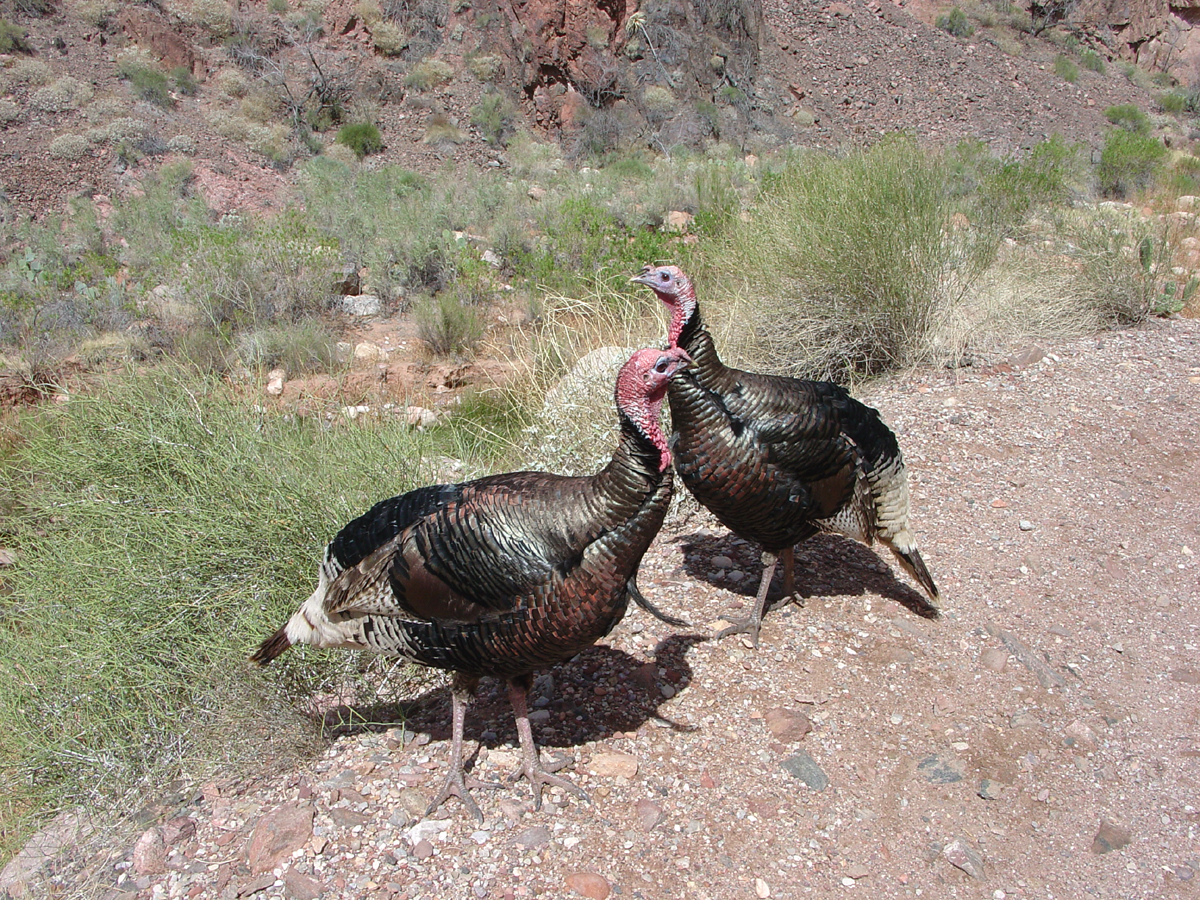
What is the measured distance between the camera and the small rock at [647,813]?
289 centimetres

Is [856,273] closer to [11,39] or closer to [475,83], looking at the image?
[475,83]

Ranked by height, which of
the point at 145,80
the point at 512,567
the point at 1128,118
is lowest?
the point at 1128,118

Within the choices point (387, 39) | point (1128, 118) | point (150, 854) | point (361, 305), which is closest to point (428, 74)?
point (387, 39)

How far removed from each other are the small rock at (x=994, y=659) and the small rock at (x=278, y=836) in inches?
116

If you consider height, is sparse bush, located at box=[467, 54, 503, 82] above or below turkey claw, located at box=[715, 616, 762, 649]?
above

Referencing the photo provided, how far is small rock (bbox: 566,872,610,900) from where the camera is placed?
8.60ft

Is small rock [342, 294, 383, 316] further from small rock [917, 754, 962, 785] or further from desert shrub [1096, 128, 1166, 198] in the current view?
desert shrub [1096, 128, 1166, 198]

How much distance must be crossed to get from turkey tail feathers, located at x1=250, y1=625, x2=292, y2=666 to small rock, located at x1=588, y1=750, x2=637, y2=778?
1279 millimetres

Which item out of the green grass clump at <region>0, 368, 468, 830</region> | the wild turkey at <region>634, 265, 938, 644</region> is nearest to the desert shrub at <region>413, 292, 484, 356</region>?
the green grass clump at <region>0, 368, 468, 830</region>

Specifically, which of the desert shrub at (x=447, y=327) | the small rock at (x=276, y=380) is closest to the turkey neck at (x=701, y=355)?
the small rock at (x=276, y=380)

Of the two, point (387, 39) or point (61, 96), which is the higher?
point (387, 39)

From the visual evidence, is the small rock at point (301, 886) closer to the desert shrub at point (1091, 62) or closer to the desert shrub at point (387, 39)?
the desert shrub at point (387, 39)

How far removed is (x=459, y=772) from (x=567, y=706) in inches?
26.3

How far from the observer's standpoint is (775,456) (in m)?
3.57
